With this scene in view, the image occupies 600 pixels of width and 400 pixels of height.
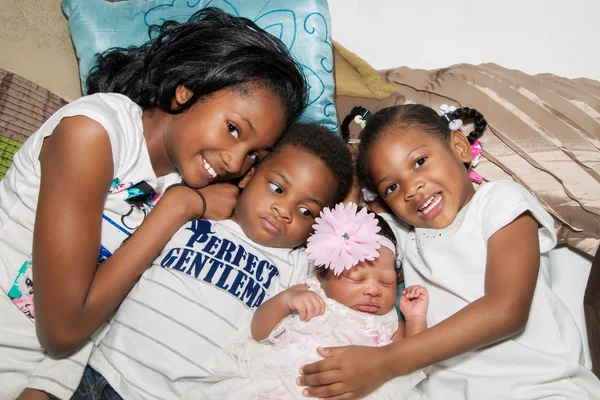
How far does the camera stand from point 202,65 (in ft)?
5.37

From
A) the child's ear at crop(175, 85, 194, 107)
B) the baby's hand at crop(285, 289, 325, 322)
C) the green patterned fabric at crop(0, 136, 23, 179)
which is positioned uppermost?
the child's ear at crop(175, 85, 194, 107)

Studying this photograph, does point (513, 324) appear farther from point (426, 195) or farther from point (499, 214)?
point (426, 195)

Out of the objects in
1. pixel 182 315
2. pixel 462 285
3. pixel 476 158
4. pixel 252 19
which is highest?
pixel 252 19

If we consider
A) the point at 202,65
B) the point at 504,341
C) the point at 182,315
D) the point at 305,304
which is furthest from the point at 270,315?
the point at 202,65

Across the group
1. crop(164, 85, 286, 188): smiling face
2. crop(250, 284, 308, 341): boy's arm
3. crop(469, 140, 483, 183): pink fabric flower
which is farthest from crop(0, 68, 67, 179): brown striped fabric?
crop(469, 140, 483, 183): pink fabric flower

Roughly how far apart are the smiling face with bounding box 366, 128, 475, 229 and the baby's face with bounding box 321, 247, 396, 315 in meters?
0.19

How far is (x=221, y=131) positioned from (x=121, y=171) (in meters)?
0.32

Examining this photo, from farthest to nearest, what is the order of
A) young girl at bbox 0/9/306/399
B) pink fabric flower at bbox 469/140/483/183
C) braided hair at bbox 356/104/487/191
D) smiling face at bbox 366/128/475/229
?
1. pink fabric flower at bbox 469/140/483/183
2. braided hair at bbox 356/104/487/191
3. smiling face at bbox 366/128/475/229
4. young girl at bbox 0/9/306/399

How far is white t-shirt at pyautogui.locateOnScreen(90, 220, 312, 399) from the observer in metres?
1.52

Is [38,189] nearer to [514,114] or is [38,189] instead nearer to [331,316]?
[331,316]

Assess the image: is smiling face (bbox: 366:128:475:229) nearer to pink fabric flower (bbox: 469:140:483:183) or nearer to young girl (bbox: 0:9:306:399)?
pink fabric flower (bbox: 469:140:483:183)

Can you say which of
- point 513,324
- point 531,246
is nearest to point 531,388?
point 513,324

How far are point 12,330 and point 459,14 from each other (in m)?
2.00

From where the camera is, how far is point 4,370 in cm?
151
